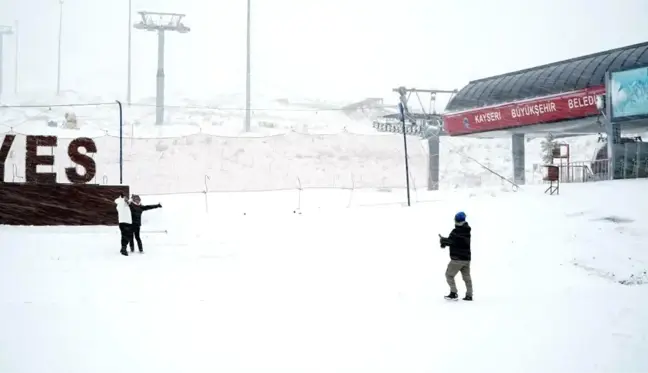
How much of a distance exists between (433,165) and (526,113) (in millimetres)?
6889

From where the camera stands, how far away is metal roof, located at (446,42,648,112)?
26578mm

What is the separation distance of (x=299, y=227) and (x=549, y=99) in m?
16.6

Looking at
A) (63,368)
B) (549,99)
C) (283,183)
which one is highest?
(549,99)

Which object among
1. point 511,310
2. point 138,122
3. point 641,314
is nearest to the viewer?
point 641,314

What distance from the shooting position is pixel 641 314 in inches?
338

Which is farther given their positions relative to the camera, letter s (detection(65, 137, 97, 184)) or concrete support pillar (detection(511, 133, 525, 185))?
concrete support pillar (detection(511, 133, 525, 185))

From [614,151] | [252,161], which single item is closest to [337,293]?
[614,151]

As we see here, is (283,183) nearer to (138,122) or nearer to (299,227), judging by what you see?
(299,227)

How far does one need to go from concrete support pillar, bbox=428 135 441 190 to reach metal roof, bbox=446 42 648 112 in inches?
97.5

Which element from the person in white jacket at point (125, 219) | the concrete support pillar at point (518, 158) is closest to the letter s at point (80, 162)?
the person in white jacket at point (125, 219)

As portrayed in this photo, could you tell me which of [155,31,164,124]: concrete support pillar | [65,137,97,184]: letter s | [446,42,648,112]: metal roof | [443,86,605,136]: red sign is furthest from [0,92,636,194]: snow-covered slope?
[155,31,164,124]: concrete support pillar

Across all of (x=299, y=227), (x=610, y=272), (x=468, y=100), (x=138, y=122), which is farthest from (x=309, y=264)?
(x=138, y=122)

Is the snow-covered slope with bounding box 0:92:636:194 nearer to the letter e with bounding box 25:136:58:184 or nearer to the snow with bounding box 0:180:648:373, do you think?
the letter e with bounding box 25:136:58:184

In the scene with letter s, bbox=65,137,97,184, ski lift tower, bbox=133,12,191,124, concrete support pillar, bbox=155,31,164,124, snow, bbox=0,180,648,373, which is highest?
ski lift tower, bbox=133,12,191,124
